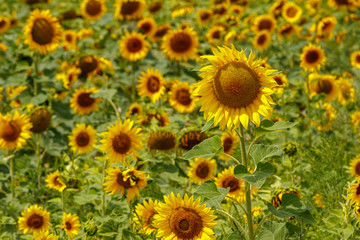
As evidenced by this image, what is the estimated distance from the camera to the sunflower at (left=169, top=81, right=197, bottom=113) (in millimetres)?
3887

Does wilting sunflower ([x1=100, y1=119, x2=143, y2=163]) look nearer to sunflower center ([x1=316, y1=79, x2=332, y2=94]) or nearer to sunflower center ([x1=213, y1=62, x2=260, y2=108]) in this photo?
sunflower center ([x1=213, y1=62, x2=260, y2=108])

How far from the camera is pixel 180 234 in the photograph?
1.96 meters

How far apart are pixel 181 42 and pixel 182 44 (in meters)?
0.03

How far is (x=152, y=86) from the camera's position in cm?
397

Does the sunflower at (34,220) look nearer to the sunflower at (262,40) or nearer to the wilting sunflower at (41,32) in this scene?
the wilting sunflower at (41,32)

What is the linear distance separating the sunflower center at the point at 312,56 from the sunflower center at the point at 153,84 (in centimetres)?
151

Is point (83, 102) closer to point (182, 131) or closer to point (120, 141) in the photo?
point (182, 131)

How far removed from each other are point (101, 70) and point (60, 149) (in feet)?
3.34

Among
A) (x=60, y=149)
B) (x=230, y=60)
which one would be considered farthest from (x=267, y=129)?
(x=60, y=149)

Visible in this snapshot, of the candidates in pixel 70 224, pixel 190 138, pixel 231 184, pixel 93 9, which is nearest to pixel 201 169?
pixel 190 138

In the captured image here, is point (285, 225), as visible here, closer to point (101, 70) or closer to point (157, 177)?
point (157, 177)

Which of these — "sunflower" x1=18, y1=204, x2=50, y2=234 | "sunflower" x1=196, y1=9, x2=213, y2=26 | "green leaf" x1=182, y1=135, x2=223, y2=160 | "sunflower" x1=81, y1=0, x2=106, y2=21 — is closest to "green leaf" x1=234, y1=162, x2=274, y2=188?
"green leaf" x1=182, y1=135, x2=223, y2=160

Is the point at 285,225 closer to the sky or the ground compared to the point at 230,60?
closer to the ground

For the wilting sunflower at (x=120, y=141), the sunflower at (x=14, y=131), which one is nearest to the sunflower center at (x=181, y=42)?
the sunflower at (x=14, y=131)
